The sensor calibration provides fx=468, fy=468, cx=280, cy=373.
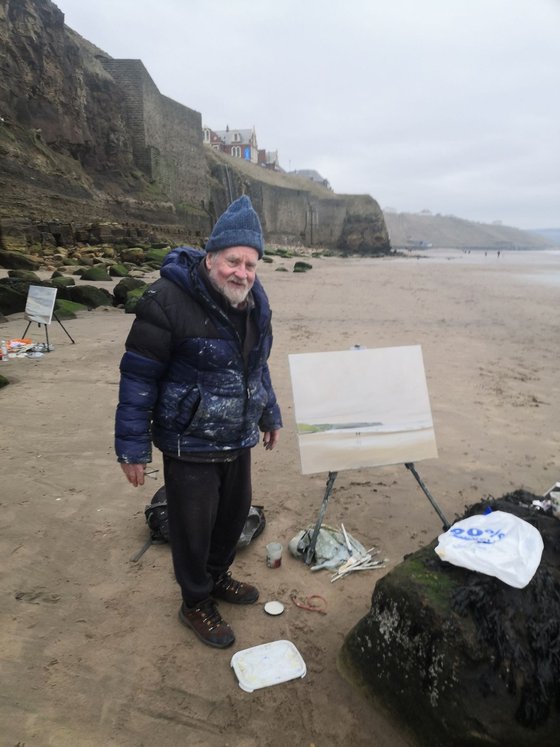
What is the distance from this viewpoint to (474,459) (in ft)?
16.2

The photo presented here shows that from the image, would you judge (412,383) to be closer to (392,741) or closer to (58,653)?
(392,741)

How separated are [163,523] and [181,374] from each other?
162cm

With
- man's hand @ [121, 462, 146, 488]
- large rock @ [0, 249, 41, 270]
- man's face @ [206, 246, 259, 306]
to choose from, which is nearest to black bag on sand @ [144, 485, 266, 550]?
man's hand @ [121, 462, 146, 488]

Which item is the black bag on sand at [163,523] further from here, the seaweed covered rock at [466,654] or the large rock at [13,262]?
the large rock at [13,262]

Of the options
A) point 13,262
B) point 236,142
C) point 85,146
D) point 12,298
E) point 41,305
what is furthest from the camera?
point 236,142

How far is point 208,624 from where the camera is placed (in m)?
2.69

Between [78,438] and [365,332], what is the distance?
7602mm

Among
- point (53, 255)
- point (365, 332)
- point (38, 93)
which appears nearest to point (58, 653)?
point (365, 332)

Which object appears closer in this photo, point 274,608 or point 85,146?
point 274,608

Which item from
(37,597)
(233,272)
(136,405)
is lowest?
(37,597)

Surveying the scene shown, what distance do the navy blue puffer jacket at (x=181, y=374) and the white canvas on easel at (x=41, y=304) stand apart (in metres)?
6.56

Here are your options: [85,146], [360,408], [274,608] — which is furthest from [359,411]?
[85,146]

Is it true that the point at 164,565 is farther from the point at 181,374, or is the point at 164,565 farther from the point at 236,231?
the point at 236,231

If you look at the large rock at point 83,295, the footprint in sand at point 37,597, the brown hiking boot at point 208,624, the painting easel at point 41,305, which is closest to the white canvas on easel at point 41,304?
the painting easel at point 41,305
